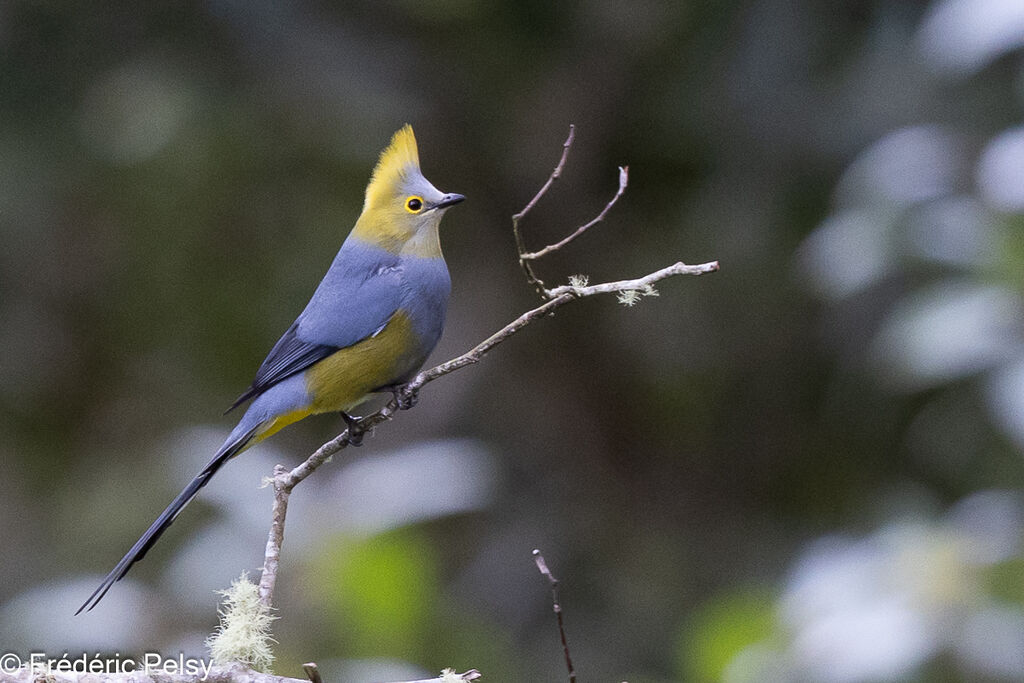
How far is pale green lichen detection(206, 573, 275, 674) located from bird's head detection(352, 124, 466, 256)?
1240mm

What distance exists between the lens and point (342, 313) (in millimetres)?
3197

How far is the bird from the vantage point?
312 cm

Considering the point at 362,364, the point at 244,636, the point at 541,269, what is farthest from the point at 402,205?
the point at 541,269

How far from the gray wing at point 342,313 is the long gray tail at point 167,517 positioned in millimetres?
145

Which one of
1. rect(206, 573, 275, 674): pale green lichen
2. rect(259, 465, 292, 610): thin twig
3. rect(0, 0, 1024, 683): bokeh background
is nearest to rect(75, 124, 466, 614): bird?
rect(259, 465, 292, 610): thin twig

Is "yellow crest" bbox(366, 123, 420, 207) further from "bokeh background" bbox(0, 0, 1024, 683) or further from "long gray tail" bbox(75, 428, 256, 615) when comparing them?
"bokeh background" bbox(0, 0, 1024, 683)

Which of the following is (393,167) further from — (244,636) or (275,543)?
(244,636)

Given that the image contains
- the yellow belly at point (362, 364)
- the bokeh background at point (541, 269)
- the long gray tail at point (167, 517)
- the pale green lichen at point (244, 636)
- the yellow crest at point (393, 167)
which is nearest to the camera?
the pale green lichen at point (244, 636)

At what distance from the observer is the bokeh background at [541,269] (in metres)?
5.82

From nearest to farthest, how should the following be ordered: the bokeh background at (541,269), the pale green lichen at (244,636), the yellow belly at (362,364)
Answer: the pale green lichen at (244,636)
the yellow belly at (362,364)
the bokeh background at (541,269)

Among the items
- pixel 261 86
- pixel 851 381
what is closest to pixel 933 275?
pixel 851 381

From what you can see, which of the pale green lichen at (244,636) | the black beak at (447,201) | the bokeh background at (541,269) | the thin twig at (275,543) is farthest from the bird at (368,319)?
the bokeh background at (541,269)

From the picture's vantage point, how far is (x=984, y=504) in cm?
391

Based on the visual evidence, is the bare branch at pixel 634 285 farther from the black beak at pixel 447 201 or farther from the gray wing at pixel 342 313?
the gray wing at pixel 342 313
